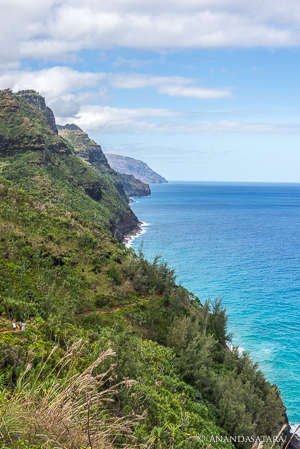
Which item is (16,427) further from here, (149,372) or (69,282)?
(69,282)

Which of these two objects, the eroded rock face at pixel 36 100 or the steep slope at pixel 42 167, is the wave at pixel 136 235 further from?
the eroded rock face at pixel 36 100

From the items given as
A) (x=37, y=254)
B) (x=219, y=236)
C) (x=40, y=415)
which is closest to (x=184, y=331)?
(x=37, y=254)

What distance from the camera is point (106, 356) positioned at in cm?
349

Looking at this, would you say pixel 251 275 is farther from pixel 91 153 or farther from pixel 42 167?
pixel 91 153

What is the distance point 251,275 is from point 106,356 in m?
60.1

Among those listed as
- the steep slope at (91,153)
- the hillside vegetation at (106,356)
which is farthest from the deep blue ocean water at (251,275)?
the steep slope at (91,153)

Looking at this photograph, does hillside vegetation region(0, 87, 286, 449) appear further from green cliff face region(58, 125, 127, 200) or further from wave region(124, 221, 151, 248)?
green cliff face region(58, 125, 127, 200)

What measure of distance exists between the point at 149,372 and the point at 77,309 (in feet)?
34.7

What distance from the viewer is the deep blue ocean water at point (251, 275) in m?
33.6

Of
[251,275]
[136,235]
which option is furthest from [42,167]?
[251,275]

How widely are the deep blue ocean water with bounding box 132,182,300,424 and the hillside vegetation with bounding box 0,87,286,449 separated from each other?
7.83 meters

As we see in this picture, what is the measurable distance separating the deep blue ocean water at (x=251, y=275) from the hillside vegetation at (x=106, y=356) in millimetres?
7829

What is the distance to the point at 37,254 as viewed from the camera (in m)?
26.2

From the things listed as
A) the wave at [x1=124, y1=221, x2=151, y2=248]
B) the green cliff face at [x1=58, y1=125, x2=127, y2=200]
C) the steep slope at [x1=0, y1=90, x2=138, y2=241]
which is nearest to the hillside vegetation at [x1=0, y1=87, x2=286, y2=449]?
the steep slope at [x1=0, y1=90, x2=138, y2=241]
